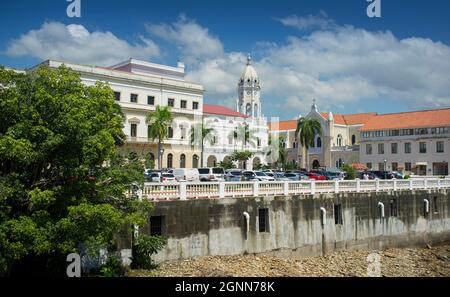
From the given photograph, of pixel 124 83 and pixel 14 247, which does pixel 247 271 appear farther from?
pixel 124 83

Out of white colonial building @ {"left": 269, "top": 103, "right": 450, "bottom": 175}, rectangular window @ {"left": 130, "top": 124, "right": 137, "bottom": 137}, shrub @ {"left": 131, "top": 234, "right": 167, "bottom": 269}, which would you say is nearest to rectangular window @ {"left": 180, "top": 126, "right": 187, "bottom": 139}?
rectangular window @ {"left": 130, "top": 124, "right": 137, "bottom": 137}

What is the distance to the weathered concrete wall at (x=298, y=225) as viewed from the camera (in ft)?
73.7

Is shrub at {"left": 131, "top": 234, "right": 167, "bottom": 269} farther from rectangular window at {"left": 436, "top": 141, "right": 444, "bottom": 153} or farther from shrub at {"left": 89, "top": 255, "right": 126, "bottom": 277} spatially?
rectangular window at {"left": 436, "top": 141, "right": 444, "bottom": 153}

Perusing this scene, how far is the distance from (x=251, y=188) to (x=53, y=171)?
443 inches

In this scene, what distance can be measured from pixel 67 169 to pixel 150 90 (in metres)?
50.0

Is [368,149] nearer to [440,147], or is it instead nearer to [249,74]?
[440,147]

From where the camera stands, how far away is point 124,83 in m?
62.8

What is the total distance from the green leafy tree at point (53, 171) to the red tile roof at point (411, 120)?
6897 cm

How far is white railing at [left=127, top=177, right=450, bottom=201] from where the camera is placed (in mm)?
22227

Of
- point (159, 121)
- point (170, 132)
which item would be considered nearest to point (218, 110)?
point (170, 132)

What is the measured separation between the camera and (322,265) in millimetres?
25984

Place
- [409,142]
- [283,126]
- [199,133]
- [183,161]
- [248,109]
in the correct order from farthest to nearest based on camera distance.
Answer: [283,126] < [248,109] < [409,142] < [199,133] < [183,161]

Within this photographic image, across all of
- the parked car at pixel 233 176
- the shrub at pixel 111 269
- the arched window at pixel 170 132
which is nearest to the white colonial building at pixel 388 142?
the arched window at pixel 170 132
